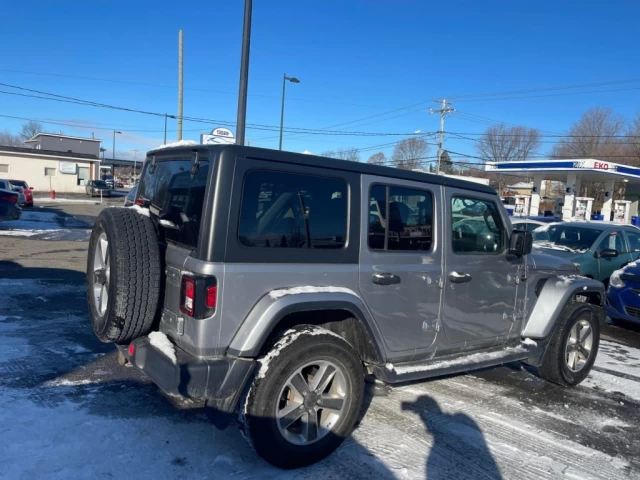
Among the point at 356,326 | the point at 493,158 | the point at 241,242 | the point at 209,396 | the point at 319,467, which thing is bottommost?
the point at 319,467

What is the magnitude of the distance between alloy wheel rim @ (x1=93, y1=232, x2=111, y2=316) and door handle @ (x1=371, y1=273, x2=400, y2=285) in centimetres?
178

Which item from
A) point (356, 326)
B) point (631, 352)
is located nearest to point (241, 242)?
point (356, 326)

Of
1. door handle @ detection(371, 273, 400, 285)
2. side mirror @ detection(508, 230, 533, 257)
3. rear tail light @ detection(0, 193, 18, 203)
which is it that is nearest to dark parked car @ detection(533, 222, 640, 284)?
side mirror @ detection(508, 230, 533, 257)

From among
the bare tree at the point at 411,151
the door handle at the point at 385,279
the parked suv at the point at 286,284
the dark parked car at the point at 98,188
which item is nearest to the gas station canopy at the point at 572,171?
the bare tree at the point at 411,151

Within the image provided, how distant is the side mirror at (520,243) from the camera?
443 centimetres

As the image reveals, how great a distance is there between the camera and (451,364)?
4090 millimetres

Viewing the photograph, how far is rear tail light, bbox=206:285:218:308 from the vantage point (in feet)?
9.68

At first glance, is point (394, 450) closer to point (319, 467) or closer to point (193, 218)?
point (319, 467)

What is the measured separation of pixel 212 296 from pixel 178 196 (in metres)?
0.87

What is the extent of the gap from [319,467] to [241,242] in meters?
1.56

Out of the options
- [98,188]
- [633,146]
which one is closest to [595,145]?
[633,146]

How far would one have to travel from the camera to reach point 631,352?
664cm

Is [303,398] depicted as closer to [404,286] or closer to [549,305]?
[404,286]

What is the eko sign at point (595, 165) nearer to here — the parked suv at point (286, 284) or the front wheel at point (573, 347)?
the front wheel at point (573, 347)
